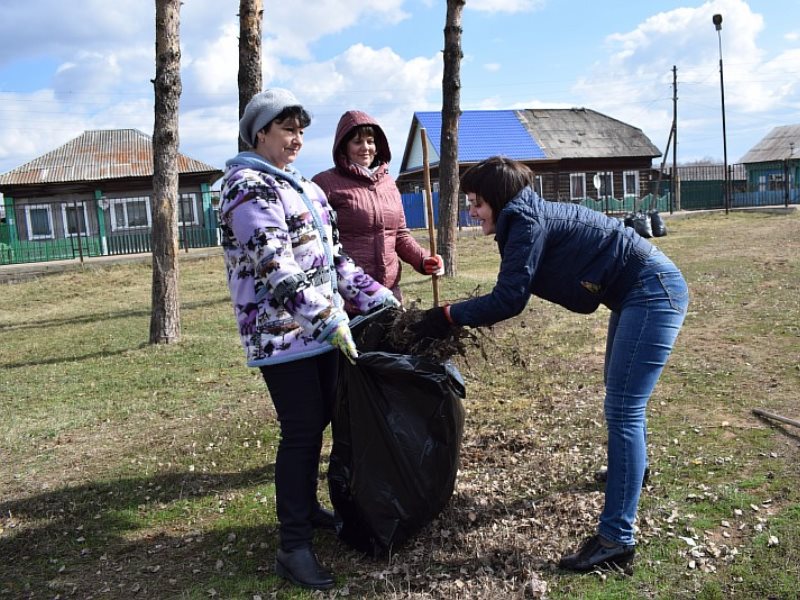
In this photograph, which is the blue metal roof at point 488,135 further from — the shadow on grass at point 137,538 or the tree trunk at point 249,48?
the shadow on grass at point 137,538

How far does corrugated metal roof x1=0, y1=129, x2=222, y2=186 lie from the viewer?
22734 mm

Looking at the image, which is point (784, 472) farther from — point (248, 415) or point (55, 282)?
point (55, 282)

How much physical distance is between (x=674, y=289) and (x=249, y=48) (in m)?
6.44

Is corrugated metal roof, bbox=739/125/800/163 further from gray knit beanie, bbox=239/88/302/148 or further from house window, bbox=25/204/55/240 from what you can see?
gray knit beanie, bbox=239/88/302/148

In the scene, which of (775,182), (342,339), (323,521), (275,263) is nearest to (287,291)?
(275,263)

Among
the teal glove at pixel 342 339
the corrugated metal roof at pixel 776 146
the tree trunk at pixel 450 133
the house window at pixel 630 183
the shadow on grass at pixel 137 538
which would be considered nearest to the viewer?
the teal glove at pixel 342 339

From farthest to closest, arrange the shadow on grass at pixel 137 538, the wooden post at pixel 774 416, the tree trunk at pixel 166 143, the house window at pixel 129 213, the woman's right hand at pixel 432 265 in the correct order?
the house window at pixel 129 213 → the tree trunk at pixel 166 143 → the wooden post at pixel 774 416 → the woman's right hand at pixel 432 265 → the shadow on grass at pixel 137 538

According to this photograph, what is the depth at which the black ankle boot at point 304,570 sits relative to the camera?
9.18 ft

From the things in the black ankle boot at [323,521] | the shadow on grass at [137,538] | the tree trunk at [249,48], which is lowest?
the shadow on grass at [137,538]

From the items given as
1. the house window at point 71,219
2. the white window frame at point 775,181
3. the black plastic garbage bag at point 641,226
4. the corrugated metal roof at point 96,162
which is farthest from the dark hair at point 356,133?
the white window frame at point 775,181

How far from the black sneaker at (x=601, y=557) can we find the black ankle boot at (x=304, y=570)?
0.94 meters

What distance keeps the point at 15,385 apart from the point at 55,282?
346 inches

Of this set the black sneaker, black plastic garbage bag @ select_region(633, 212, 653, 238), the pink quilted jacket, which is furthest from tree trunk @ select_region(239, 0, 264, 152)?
black plastic garbage bag @ select_region(633, 212, 653, 238)

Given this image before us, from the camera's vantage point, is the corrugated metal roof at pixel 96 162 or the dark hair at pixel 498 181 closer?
the dark hair at pixel 498 181
